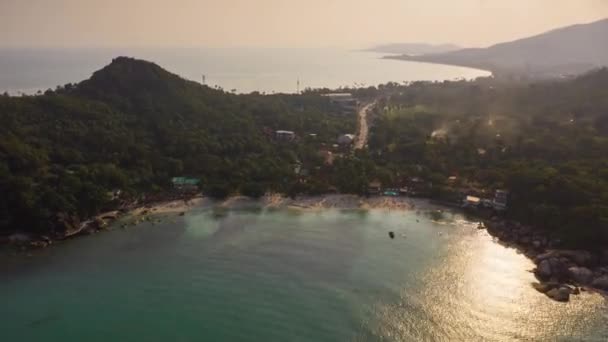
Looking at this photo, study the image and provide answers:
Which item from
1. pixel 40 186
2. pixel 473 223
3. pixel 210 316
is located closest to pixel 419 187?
pixel 473 223

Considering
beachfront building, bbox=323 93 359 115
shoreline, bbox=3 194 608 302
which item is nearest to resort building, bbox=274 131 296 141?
shoreline, bbox=3 194 608 302

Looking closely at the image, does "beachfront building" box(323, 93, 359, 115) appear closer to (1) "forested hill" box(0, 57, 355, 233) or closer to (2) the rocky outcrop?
(1) "forested hill" box(0, 57, 355, 233)

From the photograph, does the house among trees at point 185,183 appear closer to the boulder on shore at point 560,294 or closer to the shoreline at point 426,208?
the shoreline at point 426,208

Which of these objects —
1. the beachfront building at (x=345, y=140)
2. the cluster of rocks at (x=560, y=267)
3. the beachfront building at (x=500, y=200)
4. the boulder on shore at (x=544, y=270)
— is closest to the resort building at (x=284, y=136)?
the beachfront building at (x=345, y=140)

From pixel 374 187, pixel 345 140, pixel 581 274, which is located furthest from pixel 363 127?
pixel 581 274

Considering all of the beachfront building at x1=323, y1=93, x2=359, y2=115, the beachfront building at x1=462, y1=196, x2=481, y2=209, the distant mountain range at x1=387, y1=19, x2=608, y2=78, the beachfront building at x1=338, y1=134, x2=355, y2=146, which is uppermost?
the distant mountain range at x1=387, y1=19, x2=608, y2=78

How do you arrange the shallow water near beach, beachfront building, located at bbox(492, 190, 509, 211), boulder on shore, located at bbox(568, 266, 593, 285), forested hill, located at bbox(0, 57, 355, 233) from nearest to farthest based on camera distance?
1. the shallow water near beach
2. boulder on shore, located at bbox(568, 266, 593, 285)
3. forested hill, located at bbox(0, 57, 355, 233)
4. beachfront building, located at bbox(492, 190, 509, 211)
